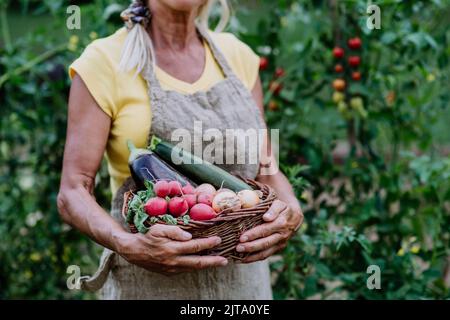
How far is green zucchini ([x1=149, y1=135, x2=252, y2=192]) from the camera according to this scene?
1666mm

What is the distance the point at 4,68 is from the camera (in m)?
2.77

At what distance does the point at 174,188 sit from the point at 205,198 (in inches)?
3.0

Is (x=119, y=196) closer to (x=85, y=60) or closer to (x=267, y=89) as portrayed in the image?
(x=85, y=60)

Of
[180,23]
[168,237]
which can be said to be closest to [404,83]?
[180,23]

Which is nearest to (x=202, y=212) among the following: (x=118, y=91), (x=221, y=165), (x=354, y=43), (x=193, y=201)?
(x=193, y=201)

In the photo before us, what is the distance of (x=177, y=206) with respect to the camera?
1.51 metres

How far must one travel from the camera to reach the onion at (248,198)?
1.59m

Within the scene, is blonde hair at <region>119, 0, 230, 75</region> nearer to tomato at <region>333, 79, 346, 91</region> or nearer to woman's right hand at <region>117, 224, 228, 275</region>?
woman's right hand at <region>117, 224, 228, 275</region>

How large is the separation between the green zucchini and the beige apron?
7 cm

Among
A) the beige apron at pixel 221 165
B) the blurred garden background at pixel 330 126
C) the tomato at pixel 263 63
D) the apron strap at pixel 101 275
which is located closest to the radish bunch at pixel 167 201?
the beige apron at pixel 221 165

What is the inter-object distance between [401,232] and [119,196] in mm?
1312

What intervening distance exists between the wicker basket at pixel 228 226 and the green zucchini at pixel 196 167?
0.31 ft

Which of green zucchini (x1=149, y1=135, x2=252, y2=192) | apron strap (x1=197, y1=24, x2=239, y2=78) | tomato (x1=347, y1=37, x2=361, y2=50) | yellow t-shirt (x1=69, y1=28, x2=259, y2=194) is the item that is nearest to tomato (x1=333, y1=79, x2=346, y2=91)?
tomato (x1=347, y1=37, x2=361, y2=50)

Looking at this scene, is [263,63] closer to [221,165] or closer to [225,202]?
[221,165]
